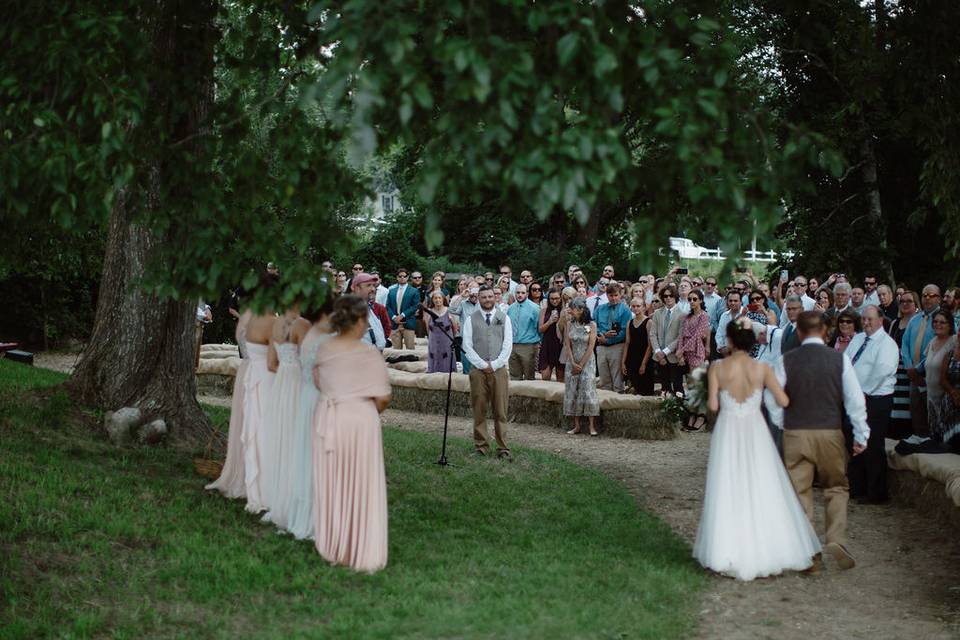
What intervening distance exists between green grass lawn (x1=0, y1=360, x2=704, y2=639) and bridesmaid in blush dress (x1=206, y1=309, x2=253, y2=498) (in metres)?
0.20

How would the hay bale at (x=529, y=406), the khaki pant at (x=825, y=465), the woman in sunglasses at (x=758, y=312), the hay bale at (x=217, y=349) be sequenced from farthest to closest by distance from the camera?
the hay bale at (x=217, y=349), the hay bale at (x=529, y=406), the woman in sunglasses at (x=758, y=312), the khaki pant at (x=825, y=465)

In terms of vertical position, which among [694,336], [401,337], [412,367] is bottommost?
[412,367]

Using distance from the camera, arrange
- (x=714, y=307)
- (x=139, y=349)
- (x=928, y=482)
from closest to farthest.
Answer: (x=928, y=482), (x=139, y=349), (x=714, y=307)

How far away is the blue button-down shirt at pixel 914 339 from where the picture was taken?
13.0 m

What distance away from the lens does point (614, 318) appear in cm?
1806

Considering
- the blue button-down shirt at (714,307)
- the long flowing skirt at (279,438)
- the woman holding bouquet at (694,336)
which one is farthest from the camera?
the blue button-down shirt at (714,307)

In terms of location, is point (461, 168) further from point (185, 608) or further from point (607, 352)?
point (607, 352)

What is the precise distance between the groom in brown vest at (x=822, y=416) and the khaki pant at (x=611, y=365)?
9.05 metres

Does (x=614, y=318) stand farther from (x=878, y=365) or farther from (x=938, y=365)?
(x=878, y=365)

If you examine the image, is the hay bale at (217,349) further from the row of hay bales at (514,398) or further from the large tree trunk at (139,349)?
the large tree trunk at (139,349)

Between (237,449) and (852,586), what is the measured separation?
216 inches

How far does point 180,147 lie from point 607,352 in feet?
36.3

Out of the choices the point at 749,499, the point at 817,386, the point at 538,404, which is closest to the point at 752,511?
the point at 749,499

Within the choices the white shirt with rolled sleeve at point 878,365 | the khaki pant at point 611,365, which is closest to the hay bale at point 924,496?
the white shirt with rolled sleeve at point 878,365
